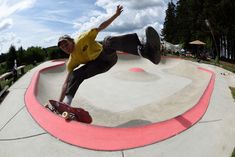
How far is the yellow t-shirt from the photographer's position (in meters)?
7.26

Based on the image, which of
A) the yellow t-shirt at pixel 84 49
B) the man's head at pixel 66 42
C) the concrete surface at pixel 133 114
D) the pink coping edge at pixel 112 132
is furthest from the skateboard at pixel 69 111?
the man's head at pixel 66 42

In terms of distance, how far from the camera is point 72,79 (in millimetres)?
7387

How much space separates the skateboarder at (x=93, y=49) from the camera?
7.23m

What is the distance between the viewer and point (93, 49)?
7.58 m

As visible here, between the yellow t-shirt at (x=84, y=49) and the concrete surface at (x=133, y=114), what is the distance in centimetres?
172

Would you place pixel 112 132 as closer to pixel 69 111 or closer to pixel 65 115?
pixel 65 115

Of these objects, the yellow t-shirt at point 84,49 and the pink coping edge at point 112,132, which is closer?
the pink coping edge at point 112,132

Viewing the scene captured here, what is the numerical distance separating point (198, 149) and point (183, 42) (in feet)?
180

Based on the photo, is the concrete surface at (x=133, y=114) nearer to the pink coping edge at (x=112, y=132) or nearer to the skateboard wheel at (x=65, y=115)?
the pink coping edge at (x=112, y=132)

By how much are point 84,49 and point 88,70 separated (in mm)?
571

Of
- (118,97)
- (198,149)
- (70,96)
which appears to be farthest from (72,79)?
(118,97)

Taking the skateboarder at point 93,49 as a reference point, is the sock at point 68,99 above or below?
below

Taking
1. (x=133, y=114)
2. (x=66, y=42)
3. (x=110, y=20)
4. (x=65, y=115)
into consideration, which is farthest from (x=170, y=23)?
(x=65, y=115)

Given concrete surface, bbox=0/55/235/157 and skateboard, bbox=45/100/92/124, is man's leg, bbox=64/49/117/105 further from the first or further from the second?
concrete surface, bbox=0/55/235/157
